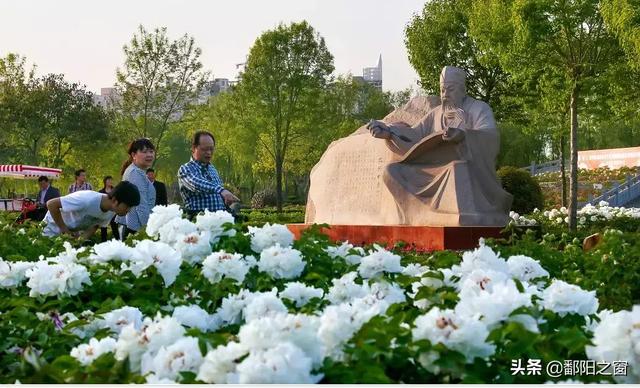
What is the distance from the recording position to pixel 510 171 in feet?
63.1

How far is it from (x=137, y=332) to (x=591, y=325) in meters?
1.28

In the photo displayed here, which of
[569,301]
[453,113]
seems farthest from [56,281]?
[453,113]

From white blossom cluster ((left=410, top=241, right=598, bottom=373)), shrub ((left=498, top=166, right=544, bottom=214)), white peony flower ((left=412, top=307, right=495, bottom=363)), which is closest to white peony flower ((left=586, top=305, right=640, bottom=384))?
white blossom cluster ((left=410, top=241, right=598, bottom=373))

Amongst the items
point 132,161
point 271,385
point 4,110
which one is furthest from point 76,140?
point 271,385

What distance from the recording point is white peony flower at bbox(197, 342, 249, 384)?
169 cm

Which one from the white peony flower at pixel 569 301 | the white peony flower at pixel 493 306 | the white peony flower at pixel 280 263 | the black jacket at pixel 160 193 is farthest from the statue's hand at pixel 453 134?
the white peony flower at pixel 493 306

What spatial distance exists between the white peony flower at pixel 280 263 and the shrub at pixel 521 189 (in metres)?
16.3

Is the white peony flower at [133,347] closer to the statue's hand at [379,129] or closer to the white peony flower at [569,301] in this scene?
the white peony flower at [569,301]

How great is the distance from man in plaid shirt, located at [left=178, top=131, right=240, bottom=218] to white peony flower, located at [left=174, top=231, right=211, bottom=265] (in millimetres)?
2326

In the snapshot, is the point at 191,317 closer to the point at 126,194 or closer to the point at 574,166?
the point at 126,194

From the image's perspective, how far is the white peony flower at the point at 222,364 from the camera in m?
1.69

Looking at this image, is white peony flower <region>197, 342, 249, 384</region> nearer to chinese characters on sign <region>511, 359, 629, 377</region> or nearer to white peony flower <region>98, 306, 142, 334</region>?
chinese characters on sign <region>511, 359, 629, 377</region>

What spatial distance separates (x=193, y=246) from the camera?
10.6 feet

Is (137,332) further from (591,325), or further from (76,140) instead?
(76,140)
